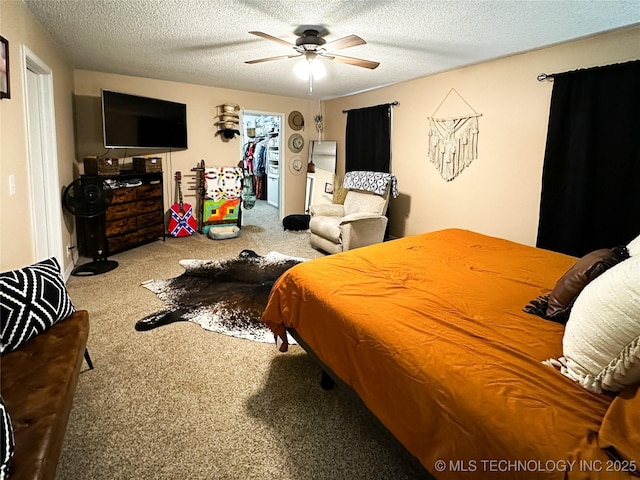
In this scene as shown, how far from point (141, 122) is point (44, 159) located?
167cm

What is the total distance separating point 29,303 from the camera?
1.55 m

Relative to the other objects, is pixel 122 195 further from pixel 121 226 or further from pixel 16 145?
pixel 16 145

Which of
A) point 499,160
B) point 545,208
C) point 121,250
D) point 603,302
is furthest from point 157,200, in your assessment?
point 603,302

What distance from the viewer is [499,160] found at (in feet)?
A: 12.3

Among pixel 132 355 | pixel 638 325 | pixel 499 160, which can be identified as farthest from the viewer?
pixel 499 160

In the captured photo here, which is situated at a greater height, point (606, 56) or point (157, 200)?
point (606, 56)

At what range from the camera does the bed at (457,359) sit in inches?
34.7

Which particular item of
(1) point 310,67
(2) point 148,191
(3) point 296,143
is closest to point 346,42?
(1) point 310,67

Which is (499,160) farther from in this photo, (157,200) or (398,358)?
(157,200)

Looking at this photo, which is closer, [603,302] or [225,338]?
[603,302]

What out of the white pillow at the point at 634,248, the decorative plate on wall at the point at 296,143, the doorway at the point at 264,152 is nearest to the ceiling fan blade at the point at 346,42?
the white pillow at the point at 634,248

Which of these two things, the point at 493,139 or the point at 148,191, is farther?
the point at 148,191

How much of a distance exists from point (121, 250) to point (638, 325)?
4774 mm

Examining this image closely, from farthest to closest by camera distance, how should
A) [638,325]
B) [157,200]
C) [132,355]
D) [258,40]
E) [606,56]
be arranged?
1. [157,200]
2. [258,40]
3. [606,56]
4. [132,355]
5. [638,325]
